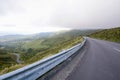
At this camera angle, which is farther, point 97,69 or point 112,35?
point 112,35

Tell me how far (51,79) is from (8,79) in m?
2.94

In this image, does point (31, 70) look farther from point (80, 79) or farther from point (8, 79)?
point (80, 79)

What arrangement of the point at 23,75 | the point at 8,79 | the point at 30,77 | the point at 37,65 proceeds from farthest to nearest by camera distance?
the point at 37,65 < the point at 30,77 < the point at 23,75 < the point at 8,79

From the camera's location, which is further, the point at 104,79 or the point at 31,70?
the point at 104,79

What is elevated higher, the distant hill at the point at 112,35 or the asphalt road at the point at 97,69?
the asphalt road at the point at 97,69

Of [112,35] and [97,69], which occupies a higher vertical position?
[97,69]

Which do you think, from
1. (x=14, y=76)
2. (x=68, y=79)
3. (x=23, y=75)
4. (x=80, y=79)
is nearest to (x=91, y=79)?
(x=80, y=79)

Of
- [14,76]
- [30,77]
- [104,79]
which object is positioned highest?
[14,76]

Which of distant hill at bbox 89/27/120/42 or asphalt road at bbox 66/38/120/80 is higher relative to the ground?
asphalt road at bbox 66/38/120/80

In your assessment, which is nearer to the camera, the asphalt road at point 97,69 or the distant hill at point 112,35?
the asphalt road at point 97,69

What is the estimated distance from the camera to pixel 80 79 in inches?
273

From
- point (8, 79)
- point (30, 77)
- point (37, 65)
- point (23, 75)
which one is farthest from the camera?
point (37, 65)

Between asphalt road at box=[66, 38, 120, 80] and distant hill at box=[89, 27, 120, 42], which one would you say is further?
distant hill at box=[89, 27, 120, 42]

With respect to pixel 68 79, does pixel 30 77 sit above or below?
above
